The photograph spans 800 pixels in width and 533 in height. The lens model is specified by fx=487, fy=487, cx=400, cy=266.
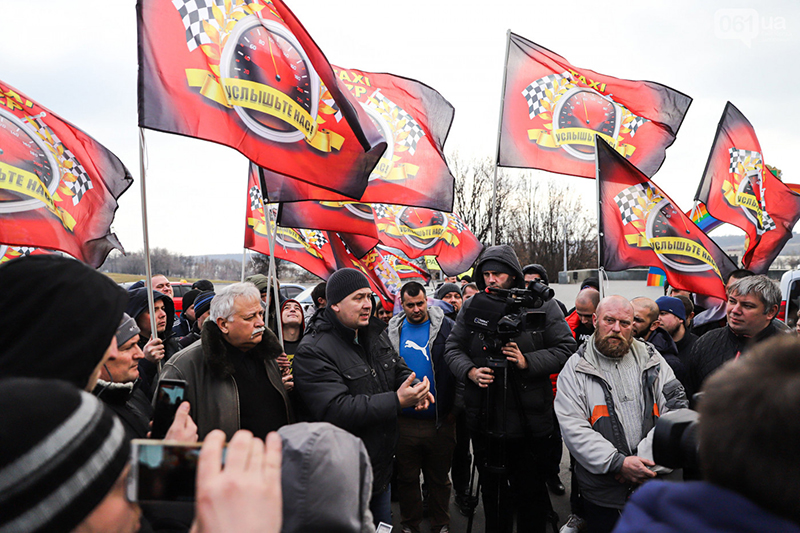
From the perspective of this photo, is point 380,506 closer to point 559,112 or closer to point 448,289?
point 448,289

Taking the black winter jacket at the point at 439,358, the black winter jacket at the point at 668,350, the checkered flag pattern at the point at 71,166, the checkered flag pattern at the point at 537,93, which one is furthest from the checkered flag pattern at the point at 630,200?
the checkered flag pattern at the point at 71,166

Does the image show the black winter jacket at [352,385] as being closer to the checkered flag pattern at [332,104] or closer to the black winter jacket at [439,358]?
the black winter jacket at [439,358]

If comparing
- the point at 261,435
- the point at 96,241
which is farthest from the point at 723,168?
the point at 96,241

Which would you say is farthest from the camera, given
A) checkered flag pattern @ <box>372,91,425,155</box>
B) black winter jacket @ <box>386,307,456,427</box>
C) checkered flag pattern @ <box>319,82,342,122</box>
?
checkered flag pattern @ <box>372,91,425,155</box>

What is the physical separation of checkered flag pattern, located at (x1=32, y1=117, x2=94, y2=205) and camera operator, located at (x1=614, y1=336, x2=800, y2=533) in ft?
15.8

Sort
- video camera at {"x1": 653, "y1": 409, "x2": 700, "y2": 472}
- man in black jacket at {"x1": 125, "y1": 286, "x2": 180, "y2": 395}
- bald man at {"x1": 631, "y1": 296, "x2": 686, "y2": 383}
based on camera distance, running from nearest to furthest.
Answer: video camera at {"x1": 653, "y1": 409, "x2": 700, "y2": 472} < man in black jacket at {"x1": 125, "y1": 286, "x2": 180, "y2": 395} < bald man at {"x1": 631, "y1": 296, "x2": 686, "y2": 383}

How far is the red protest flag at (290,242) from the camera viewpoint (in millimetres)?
6449

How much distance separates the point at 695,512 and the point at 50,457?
3.49 ft

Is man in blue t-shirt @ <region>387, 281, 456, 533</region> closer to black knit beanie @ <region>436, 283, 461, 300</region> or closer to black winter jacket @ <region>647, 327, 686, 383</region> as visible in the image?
black knit beanie @ <region>436, 283, 461, 300</region>

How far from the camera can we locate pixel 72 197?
4211 millimetres

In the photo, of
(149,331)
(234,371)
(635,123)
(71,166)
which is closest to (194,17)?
(71,166)

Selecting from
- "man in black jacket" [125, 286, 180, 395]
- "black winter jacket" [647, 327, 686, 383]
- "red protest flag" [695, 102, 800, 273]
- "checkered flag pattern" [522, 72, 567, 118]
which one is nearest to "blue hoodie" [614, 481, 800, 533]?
"man in black jacket" [125, 286, 180, 395]

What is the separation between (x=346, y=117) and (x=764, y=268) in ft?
24.7

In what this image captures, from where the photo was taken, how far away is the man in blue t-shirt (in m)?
4.09
